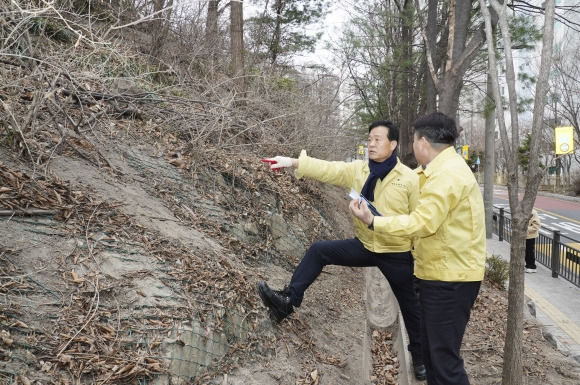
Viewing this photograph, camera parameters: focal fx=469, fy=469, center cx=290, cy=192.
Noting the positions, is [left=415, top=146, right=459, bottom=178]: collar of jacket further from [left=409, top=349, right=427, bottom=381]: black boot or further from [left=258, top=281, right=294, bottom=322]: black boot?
[left=409, top=349, right=427, bottom=381]: black boot

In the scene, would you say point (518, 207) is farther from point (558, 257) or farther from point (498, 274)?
point (558, 257)

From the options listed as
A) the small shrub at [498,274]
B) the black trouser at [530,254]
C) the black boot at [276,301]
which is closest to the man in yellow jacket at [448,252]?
the black boot at [276,301]

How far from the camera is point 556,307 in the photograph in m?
8.85

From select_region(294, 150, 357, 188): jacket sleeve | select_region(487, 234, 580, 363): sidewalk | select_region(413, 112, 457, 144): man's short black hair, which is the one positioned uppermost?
→ select_region(413, 112, 457, 144): man's short black hair

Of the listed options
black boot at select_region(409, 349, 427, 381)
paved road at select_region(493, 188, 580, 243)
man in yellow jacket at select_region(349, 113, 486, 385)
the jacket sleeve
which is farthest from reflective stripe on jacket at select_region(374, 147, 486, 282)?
paved road at select_region(493, 188, 580, 243)

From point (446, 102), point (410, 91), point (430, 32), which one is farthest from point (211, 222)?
point (410, 91)

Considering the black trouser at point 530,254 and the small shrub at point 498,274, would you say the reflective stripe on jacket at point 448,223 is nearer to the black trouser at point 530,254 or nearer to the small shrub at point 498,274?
the small shrub at point 498,274

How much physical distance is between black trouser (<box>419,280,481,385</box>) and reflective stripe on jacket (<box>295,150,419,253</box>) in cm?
83

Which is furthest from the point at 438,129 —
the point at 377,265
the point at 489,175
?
the point at 489,175

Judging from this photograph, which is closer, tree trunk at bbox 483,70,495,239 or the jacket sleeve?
the jacket sleeve

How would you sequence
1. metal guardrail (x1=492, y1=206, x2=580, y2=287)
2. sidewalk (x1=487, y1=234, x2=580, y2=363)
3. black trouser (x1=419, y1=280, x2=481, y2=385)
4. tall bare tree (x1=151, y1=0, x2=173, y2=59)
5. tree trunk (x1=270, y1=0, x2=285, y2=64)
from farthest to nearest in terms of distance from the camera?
tree trunk (x1=270, y1=0, x2=285, y2=64) < metal guardrail (x1=492, y1=206, x2=580, y2=287) < tall bare tree (x1=151, y1=0, x2=173, y2=59) < sidewalk (x1=487, y1=234, x2=580, y2=363) < black trouser (x1=419, y1=280, x2=481, y2=385)

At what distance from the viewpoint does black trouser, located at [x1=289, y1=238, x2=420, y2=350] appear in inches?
159

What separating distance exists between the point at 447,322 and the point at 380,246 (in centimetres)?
102

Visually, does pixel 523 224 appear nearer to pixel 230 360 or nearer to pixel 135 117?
pixel 230 360
